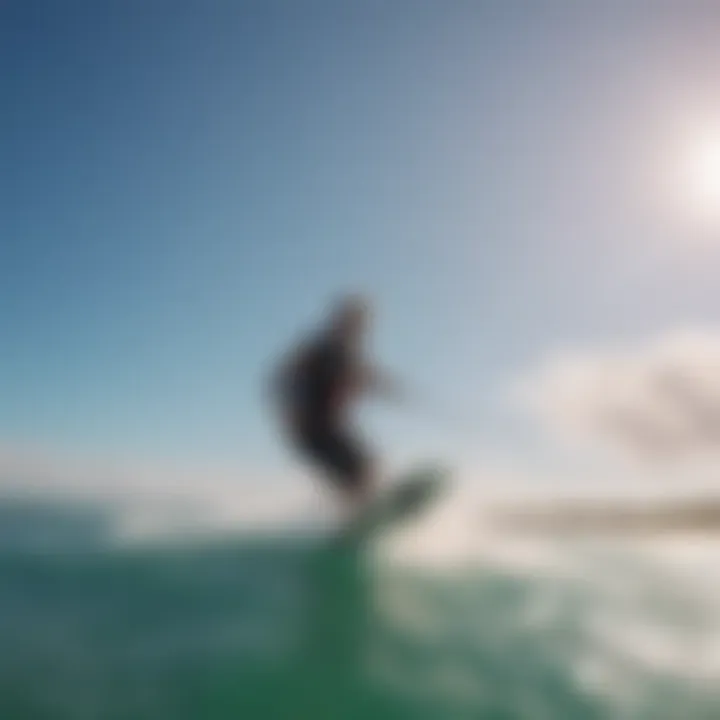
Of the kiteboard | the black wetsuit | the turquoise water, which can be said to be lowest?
the turquoise water

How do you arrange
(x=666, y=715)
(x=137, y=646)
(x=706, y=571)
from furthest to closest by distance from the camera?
(x=706, y=571)
(x=137, y=646)
(x=666, y=715)

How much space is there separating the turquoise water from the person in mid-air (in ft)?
1.49

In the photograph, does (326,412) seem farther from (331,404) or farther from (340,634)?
(340,634)

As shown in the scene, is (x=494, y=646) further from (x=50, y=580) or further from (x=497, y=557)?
(x=50, y=580)

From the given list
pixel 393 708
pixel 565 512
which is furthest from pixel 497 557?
pixel 393 708

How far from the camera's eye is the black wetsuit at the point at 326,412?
473 cm

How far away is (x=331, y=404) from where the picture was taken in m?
4.73

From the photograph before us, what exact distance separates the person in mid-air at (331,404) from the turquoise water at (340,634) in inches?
17.8

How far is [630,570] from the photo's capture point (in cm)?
465

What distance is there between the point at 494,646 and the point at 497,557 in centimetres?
58

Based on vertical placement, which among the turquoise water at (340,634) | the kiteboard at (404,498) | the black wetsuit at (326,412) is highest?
the black wetsuit at (326,412)

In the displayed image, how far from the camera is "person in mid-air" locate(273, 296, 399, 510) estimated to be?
186 inches

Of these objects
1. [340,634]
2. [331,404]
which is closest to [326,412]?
[331,404]

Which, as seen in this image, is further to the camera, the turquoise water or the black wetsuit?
the black wetsuit
